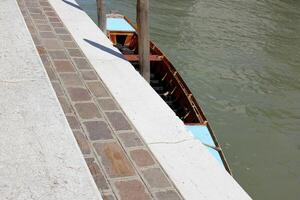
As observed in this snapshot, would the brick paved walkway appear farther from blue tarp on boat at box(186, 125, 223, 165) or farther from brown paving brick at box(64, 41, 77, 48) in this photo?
blue tarp on boat at box(186, 125, 223, 165)

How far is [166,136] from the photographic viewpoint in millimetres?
3762

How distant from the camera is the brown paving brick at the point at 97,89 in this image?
4367 mm

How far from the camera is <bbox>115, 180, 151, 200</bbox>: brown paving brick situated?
2887 millimetres

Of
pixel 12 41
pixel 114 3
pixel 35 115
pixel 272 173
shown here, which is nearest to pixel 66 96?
pixel 35 115

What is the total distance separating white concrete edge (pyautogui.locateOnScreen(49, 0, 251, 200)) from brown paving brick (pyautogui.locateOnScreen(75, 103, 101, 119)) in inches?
11.4

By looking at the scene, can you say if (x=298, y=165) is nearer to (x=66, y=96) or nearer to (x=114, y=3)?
(x=66, y=96)

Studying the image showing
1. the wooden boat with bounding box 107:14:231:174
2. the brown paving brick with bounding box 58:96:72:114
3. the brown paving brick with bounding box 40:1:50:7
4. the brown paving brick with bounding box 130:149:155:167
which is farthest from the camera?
the brown paving brick with bounding box 40:1:50:7

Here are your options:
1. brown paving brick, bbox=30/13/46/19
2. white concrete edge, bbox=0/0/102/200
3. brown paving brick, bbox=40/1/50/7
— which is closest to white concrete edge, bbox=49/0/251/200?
white concrete edge, bbox=0/0/102/200

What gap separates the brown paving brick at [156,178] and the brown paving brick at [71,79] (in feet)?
5.45

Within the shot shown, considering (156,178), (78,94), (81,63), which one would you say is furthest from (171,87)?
(156,178)

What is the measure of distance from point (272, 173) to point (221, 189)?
466 cm

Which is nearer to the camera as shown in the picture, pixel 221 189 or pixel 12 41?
pixel 221 189

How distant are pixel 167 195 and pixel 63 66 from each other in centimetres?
254

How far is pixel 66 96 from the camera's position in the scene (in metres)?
4.20
